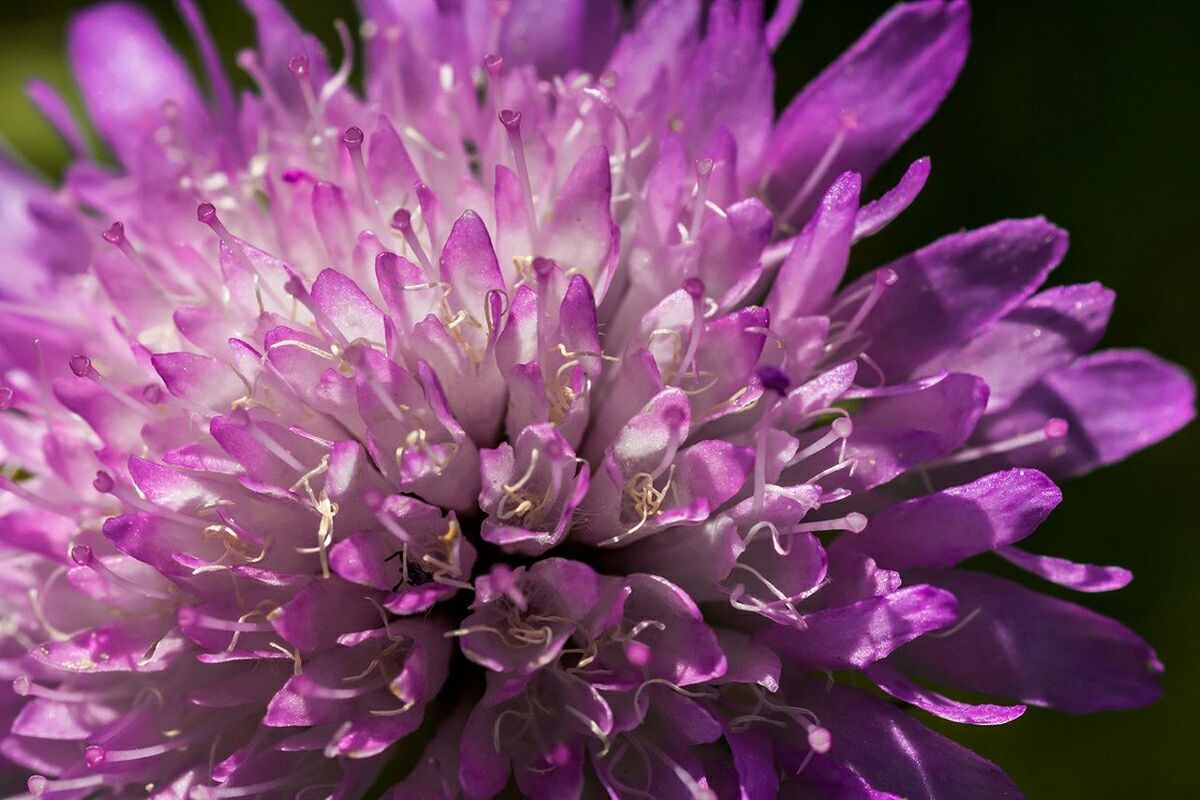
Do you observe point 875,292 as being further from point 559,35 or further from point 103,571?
point 103,571

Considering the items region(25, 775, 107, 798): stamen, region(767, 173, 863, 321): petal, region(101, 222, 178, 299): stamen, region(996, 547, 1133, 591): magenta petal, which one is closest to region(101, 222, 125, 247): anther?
region(101, 222, 178, 299): stamen

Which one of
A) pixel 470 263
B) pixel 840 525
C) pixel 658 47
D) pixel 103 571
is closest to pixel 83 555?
pixel 103 571

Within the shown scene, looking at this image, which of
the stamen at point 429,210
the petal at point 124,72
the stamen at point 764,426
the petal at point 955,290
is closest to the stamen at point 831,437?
the stamen at point 764,426

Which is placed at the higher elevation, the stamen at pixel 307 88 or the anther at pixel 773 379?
the stamen at pixel 307 88

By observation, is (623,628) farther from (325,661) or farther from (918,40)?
(918,40)

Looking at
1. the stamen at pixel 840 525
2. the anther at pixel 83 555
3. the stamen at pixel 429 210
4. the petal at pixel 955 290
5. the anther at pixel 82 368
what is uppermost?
the stamen at pixel 429 210

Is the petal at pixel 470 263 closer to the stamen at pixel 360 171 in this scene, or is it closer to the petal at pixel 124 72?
the stamen at pixel 360 171
